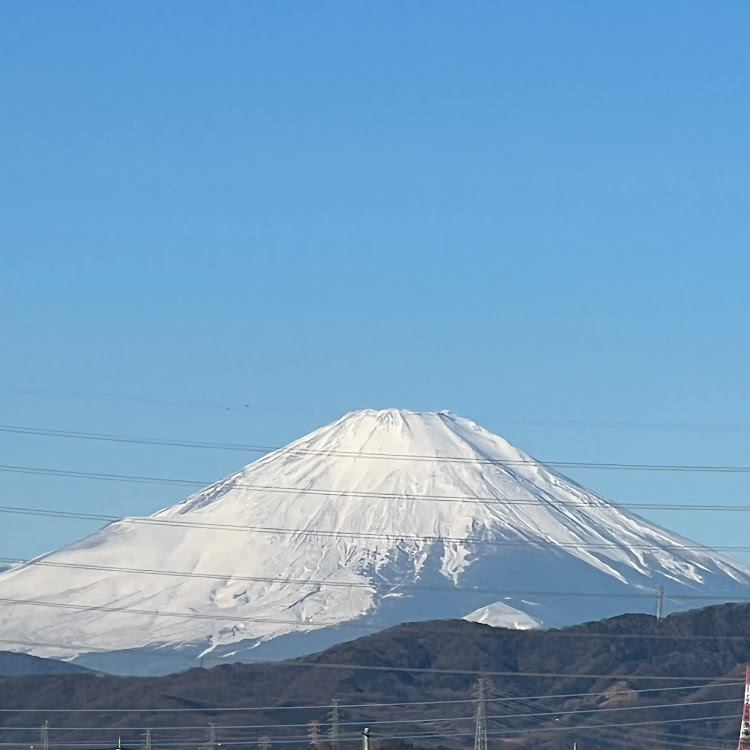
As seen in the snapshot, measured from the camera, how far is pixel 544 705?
495ft

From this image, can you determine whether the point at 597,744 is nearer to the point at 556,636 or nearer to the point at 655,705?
the point at 655,705

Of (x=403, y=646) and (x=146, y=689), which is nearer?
(x=146, y=689)

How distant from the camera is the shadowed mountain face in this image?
13662 centimetres

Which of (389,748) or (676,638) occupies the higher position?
(676,638)

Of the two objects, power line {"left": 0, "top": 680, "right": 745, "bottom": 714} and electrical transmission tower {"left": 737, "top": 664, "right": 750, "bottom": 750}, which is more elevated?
power line {"left": 0, "top": 680, "right": 745, "bottom": 714}

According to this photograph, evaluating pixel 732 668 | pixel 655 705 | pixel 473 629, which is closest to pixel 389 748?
pixel 655 705

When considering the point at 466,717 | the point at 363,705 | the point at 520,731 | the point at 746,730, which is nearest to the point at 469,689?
the point at 363,705

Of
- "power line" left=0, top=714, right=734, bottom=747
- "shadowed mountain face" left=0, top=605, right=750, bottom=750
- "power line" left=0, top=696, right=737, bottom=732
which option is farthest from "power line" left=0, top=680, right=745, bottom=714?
"power line" left=0, top=714, right=734, bottom=747

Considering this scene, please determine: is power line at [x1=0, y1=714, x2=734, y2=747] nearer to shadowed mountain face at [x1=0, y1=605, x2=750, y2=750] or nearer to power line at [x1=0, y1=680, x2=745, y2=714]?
shadowed mountain face at [x1=0, y1=605, x2=750, y2=750]

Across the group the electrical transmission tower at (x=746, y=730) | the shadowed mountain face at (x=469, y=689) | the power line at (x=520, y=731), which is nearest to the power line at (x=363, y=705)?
the shadowed mountain face at (x=469, y=689)

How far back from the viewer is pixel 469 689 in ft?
518

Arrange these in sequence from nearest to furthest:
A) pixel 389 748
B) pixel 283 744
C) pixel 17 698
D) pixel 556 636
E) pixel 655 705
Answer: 1. pixel 389 748
2. pixel 283 744
3. pixel 655 705
4. pixel 17 698
5. pixel 556 636

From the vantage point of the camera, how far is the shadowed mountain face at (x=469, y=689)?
448 ft

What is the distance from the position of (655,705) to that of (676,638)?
17.4 meters
